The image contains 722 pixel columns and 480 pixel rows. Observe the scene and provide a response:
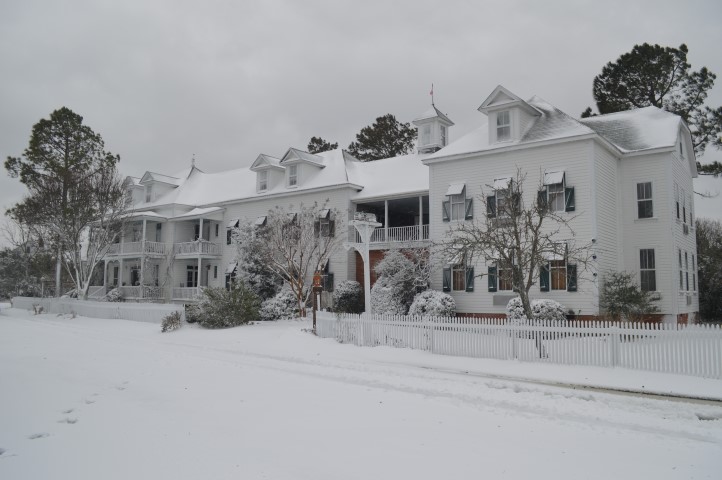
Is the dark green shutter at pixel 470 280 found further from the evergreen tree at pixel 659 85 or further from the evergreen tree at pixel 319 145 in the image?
the evergreen tree at pixel 319 145

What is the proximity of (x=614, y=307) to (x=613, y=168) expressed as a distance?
626 centimetres

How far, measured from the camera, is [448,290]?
2445 cm

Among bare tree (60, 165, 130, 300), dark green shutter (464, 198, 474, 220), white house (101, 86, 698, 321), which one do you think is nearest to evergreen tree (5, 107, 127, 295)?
bare tree (60, 165, 130, 300)

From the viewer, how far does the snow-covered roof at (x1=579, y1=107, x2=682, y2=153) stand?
23000 mm

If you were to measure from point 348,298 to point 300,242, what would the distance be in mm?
3671

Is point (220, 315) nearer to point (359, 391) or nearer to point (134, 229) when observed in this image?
point (359, 391)

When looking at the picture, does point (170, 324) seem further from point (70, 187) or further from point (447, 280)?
point (70, 187)

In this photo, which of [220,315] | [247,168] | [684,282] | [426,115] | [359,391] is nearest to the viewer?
[359,391]

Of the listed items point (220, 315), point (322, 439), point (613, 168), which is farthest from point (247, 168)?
point (322, 439)

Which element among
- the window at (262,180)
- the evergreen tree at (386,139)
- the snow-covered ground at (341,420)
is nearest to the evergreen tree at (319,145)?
the evergreen tree at (386,139)

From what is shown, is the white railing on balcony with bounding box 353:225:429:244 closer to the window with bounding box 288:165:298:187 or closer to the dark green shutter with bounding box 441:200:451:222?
the dark green shutter with bounding box 441:200:451:222

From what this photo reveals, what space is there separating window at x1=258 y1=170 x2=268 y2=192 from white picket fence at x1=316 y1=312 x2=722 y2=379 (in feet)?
58.0

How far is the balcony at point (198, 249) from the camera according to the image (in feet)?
114

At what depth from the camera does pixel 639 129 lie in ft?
80.1
